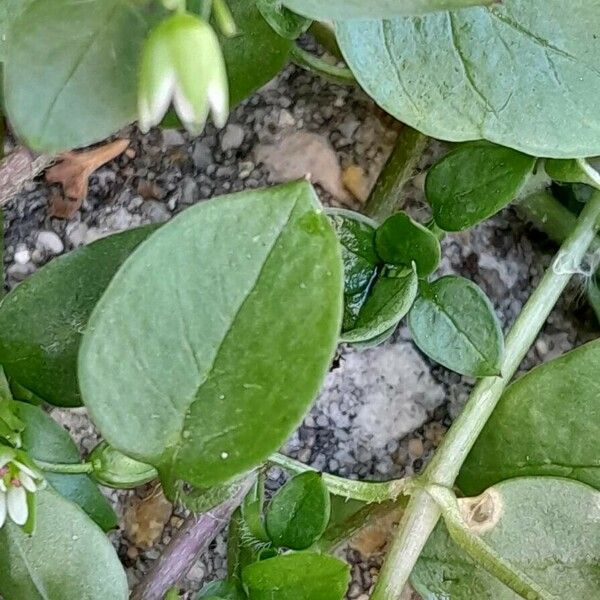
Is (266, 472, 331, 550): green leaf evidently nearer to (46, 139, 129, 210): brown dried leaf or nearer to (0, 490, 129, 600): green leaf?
(0, 490, 129, 600): green leaf

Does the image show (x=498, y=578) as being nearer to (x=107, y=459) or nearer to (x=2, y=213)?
(x=107, y=459)

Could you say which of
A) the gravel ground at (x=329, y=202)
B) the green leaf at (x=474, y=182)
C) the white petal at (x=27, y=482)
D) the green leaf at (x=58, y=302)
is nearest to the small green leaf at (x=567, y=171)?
the green leaf at (x=474, y=182)

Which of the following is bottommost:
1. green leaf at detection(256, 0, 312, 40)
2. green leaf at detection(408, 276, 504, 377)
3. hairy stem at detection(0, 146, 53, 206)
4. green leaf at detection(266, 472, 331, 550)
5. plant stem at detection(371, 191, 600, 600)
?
plant stem at detection(371, 191, 600, 600)

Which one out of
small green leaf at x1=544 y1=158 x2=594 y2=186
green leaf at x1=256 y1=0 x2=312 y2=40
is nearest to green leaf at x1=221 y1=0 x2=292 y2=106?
green leaf at x1=256 y1=0 x2=312 y2=40

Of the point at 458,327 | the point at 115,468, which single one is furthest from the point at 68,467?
the point at 458,327

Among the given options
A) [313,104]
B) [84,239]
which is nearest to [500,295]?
[313,104]

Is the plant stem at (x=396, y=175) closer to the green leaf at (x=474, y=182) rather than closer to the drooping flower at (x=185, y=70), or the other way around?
the green leaf at (x=474, y=182)
